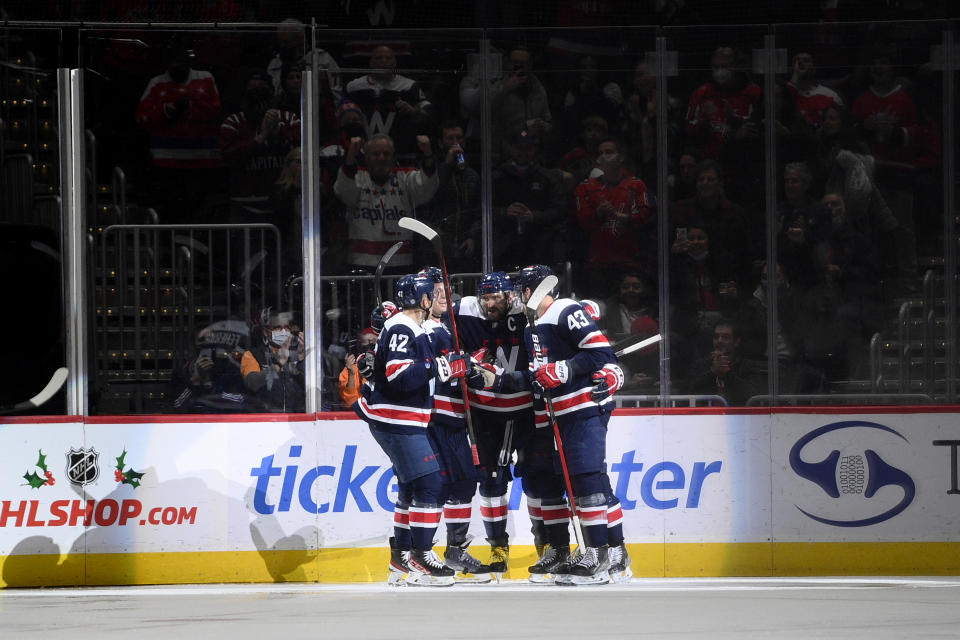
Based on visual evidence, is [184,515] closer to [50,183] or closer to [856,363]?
[50,183]

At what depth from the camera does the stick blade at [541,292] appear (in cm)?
754

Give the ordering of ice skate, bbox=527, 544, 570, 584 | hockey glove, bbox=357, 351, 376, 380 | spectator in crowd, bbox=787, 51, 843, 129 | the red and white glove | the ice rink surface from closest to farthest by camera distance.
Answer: the ice rink surface < the red and white glove < ice skate, bbox=527, 544, 570, 584 < hockey glove, bbox=357, 351, 376, 380 < spectator in crowd, bbox=787, 51, 843, 129

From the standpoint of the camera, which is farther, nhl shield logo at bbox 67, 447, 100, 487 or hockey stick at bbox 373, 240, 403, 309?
hockey stick at bbox 373, 240, 403, 309

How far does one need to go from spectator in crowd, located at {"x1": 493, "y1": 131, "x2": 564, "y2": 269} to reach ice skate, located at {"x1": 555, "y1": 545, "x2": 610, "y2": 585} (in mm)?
1701

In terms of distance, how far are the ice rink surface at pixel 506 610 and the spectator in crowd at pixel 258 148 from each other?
86.7 inches

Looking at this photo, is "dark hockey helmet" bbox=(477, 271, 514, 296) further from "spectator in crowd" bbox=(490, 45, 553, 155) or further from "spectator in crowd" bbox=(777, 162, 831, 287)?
"spectator in crowd" bbox=(777, 162, 831, 287)

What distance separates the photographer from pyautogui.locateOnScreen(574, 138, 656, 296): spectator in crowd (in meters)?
7.94

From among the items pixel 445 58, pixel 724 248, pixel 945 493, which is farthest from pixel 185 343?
pixel 945 493

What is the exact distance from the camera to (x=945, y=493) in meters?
7.51

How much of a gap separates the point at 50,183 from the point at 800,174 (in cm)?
435

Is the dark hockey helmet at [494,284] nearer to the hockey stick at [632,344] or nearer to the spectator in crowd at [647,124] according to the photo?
the hockey stick at [632,344]

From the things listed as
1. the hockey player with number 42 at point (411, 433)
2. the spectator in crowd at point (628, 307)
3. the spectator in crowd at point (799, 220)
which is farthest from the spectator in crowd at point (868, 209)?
the hockey player with number 42 at point (411, 433)

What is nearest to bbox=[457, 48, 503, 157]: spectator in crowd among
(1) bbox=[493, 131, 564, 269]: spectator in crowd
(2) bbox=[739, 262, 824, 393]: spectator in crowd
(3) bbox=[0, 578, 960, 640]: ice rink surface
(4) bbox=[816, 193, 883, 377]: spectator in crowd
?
(1) bbox=[493, 131, 564, 269]: spectator in crowd

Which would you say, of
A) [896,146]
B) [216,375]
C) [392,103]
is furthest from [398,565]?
[896,146]
